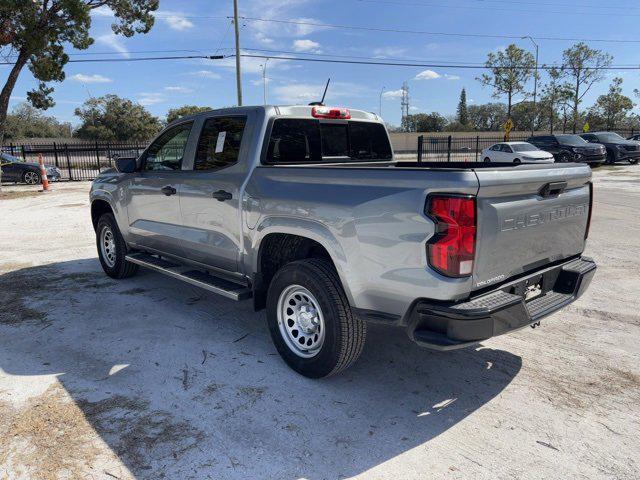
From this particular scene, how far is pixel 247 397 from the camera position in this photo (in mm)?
3389

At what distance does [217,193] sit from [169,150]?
125 centimetres

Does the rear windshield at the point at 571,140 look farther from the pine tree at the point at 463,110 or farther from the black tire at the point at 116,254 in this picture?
the pine tree at the point at 463,110

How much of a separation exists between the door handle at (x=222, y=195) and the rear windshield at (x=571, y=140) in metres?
23.5

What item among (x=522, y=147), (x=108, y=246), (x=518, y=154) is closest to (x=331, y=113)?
(x=108, y=246)

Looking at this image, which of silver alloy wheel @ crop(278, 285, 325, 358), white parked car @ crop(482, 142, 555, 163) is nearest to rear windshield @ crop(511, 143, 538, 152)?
white parked car @ crop(482, 142, 555, 163)

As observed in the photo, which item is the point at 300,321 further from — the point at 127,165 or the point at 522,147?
the point at 522,147

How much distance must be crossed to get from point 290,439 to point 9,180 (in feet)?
72.3

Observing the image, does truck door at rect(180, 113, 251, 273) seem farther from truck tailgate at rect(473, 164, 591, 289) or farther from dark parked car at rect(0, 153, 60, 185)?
dark parked car at rect(0, 153, 60, 185)

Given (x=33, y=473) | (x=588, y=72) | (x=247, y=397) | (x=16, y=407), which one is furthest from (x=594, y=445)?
(x=588, y=72)

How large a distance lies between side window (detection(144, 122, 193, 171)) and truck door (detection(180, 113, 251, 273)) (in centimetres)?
32

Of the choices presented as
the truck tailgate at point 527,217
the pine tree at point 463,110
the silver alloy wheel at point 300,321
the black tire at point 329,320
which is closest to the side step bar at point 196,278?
the silver alloy wheel at point 300,321

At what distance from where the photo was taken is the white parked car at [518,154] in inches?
802

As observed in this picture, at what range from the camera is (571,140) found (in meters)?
24.2

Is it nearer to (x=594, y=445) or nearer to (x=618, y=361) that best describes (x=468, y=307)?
(x=594, y=445)
